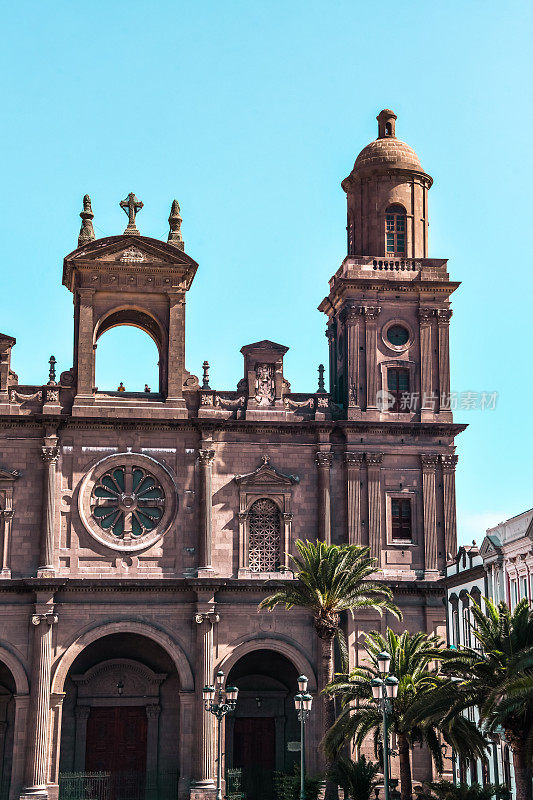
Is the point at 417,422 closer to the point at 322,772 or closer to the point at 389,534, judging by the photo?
the point at 389,534

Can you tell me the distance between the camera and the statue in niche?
56.7 m

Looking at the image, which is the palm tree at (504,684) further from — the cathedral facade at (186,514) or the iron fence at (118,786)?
the iron fence at (118,786)

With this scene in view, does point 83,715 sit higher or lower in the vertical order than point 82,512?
lower

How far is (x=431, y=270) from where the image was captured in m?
58.4

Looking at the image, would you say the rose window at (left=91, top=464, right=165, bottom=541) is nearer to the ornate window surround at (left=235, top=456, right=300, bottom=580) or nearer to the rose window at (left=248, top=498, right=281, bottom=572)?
the ornate window surround at (left=235, top=456, right=300, bottom=580)

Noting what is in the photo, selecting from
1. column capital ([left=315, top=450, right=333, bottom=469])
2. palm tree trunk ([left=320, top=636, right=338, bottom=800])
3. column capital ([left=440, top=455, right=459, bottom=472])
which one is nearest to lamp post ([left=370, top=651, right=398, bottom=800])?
palm tree trunk ([left=320, top=636, right=338, bottom=800])

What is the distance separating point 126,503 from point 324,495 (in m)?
9.11

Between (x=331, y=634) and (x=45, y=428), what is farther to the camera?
(x=45, y=428)

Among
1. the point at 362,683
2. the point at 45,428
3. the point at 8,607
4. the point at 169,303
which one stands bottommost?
the point at 362,683

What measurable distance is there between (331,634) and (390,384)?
555 inches

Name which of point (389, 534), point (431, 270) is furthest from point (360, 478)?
point (431, 270)

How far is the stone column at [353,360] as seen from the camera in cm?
5656

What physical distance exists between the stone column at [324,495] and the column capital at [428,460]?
433 centimetres

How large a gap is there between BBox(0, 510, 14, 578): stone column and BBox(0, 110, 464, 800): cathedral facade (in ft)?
0.24
